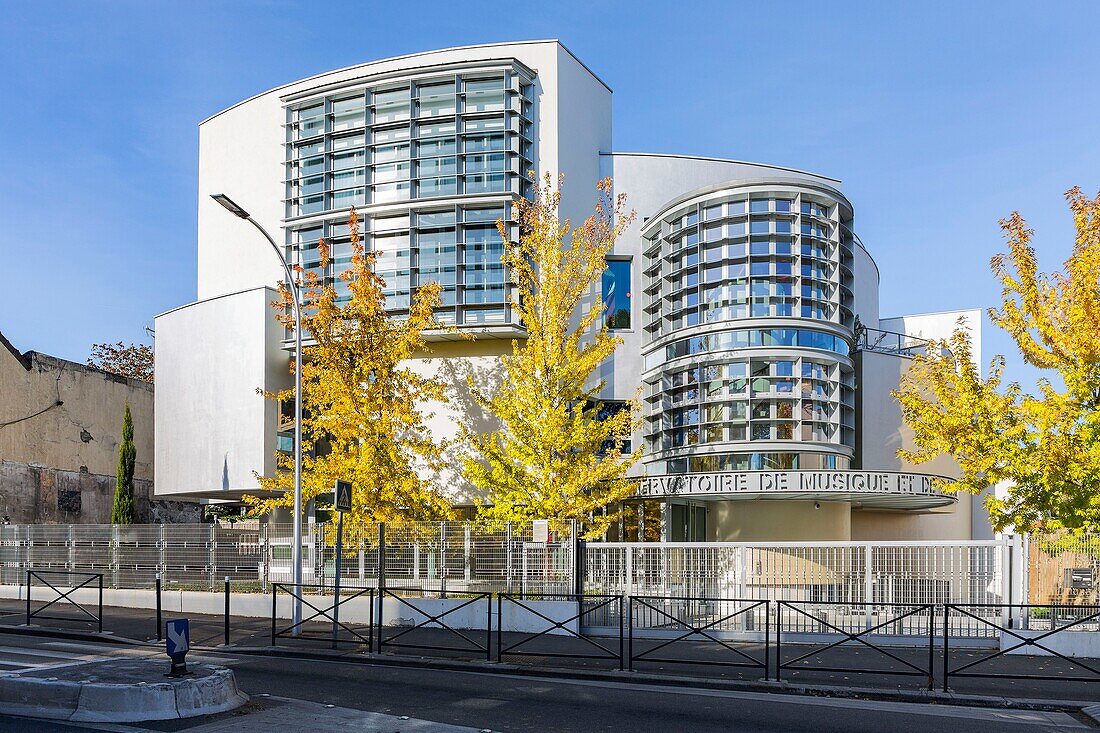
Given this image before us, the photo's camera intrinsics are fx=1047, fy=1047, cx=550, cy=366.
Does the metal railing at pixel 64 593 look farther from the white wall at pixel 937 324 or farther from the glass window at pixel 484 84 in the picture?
the white wall at pixel 937 324

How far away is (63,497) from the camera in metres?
44.2

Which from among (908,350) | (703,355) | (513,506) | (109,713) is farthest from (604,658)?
(908,350)

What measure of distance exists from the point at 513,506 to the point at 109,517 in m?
26.7

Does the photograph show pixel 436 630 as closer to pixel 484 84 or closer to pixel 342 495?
pixel 342 495

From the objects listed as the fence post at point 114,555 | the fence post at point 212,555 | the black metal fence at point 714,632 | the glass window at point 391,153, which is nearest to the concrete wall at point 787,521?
the black metal fence at point 714,632

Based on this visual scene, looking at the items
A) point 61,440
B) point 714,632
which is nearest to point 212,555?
point 714,632

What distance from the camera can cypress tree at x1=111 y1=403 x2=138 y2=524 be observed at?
134ft

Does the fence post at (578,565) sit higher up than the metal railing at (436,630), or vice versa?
the fence post at (578,565)

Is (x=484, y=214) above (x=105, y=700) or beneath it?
above

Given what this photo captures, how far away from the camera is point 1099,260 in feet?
72.3

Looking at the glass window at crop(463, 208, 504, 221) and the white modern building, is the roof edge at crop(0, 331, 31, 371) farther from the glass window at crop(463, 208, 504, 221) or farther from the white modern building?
the glass window at crop(463, 208, 504, 221)

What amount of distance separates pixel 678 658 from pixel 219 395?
79.1ft

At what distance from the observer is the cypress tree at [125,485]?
4088 centimetres

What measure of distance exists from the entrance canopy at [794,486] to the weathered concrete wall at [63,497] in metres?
25.4
